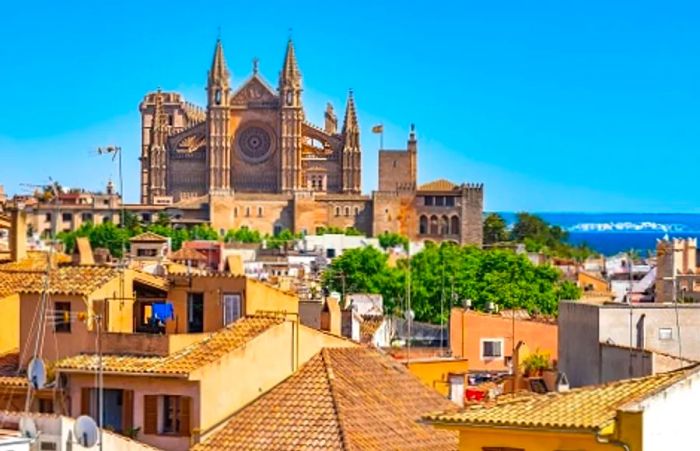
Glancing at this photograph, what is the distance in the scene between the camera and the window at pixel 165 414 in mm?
15570

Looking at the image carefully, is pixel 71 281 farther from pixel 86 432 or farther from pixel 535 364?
pixel 535 364

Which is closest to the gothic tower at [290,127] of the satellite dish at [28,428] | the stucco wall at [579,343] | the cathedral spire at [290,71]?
the cathedral spire at [290,71]

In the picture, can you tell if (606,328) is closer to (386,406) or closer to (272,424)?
(386,406)

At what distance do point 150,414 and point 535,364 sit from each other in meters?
7.23

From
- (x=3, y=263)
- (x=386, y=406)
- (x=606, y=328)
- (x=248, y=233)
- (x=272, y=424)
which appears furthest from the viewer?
(x=248, y=233)

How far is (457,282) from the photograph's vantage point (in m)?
61.7

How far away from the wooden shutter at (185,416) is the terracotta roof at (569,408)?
3.73 metres

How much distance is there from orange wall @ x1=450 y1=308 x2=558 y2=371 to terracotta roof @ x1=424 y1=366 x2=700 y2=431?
16.2m

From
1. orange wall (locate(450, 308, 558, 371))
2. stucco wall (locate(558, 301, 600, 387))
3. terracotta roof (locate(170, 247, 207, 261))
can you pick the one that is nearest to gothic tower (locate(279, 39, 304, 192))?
terracotta roof (locate(170, 247, 207, 261))

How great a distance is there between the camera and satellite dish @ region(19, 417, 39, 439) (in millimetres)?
12586

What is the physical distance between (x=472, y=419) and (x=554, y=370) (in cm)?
836

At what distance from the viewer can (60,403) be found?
15.7 metres

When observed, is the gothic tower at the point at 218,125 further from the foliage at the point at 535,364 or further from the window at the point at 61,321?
the window at the point at 61,321

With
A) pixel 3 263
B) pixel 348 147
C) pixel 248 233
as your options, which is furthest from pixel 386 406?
pixel 348 147
